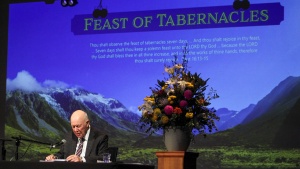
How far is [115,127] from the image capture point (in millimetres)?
8656

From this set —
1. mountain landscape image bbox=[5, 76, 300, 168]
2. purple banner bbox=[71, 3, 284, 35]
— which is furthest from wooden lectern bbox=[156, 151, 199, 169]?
purple banner bbox=[71, 3, 284, 35]

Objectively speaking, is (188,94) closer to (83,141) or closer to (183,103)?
(183,103)

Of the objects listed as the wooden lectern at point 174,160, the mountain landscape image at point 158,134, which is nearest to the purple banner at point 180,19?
the mountain landscape image at point 158,134

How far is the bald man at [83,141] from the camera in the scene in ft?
16.6

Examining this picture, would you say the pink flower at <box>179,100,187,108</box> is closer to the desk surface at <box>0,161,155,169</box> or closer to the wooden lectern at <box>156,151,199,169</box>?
the wooden lectern at <box>156,151,199,169</box>

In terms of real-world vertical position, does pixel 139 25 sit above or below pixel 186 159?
above

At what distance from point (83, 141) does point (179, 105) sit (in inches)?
35.3

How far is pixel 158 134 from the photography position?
8375mm

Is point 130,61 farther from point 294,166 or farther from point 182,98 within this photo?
point 182,98

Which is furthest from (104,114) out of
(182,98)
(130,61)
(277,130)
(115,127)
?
(182,98)

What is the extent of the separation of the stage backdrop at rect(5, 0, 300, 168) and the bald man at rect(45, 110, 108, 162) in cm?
314

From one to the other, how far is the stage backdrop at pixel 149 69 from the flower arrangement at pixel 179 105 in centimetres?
321

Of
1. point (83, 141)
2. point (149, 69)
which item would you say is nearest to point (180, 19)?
point (149, 69)

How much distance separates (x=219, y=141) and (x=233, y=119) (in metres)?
0.36
